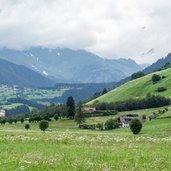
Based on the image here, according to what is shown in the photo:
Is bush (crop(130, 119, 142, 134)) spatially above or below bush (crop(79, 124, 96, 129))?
below

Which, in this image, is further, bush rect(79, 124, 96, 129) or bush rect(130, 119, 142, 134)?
bush rect(79, 124, 96, 129)

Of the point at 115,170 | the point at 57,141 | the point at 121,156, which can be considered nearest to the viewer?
the point at 115,170

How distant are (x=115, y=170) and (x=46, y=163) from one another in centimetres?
336

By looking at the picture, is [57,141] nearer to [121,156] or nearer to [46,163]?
[121,156]

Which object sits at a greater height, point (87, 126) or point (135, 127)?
point (87, 126)

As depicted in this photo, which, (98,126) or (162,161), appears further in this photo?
(98,126)

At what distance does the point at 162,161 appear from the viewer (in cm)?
2306

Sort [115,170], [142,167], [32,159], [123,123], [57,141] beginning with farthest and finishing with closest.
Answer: [123,123] < [57,141] < [32,159] < [142,167] < [115,170]

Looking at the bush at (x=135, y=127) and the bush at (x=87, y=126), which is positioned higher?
the bush at (x=87, y=126)

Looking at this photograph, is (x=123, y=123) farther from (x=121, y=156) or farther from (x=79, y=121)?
(x=121, y=156)

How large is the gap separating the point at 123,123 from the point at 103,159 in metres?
154

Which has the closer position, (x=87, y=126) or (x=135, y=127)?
(x=135, y=127)

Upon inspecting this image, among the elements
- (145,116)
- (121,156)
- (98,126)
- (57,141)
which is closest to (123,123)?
(145,116)

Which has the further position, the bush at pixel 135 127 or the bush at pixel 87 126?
the bush at pixel 87 126
